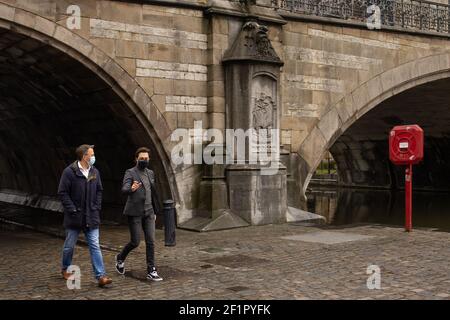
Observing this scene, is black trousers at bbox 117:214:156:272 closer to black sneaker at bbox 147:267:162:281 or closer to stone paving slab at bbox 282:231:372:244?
black sneaker at bbox 147:267:162:281

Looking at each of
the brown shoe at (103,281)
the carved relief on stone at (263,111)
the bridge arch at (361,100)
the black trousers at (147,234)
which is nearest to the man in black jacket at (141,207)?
the black trousers at (147,234)

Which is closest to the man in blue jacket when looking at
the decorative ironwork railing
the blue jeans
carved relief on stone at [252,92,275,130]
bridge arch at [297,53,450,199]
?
the blue jeans

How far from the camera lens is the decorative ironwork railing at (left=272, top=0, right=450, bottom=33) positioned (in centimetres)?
1298

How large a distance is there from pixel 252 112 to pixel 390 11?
5.91 meters

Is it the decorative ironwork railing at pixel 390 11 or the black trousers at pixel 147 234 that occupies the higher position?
the decorative ironwork railing at pixel 390 11

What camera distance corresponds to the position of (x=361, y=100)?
1381cm

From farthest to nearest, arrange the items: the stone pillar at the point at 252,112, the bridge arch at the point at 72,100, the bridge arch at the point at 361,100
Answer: the bridge arch at the point at 361,100, the stone pillar at the point at 252,112, the bridge arch at the point at 72,100

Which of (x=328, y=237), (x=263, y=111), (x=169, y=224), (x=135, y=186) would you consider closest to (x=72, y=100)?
(x=263, y=111)

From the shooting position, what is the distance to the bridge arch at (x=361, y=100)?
41.9 feet

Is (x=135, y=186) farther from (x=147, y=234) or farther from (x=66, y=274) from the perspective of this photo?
(x=66, y=274)

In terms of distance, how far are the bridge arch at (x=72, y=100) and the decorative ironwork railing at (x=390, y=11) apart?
389 cm

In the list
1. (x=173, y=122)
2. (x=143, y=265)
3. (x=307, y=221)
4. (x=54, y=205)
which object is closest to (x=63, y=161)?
(x=54, y=205)

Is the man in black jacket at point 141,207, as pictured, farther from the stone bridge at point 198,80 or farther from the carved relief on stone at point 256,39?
the carved relief on stone at point 256,39

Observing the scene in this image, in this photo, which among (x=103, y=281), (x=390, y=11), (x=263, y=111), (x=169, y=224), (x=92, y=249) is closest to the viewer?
(x=103, y=281)
